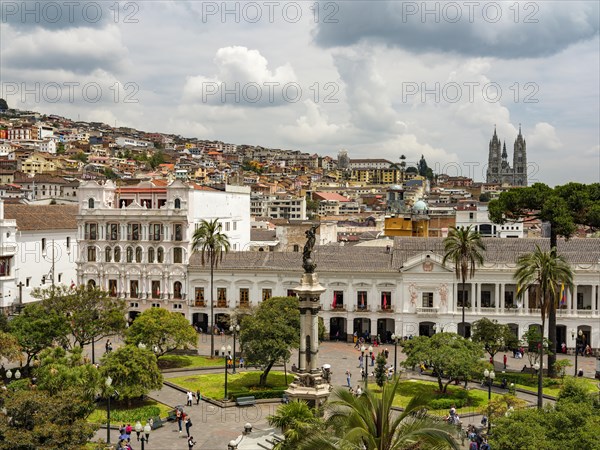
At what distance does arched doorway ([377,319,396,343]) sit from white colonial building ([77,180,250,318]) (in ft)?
56.3

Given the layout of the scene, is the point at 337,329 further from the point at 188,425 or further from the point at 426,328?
the point at 188,425

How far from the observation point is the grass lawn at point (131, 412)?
36719mm

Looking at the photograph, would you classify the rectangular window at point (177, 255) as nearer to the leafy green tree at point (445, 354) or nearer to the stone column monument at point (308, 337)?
the leafy green tree at point (445, 354)

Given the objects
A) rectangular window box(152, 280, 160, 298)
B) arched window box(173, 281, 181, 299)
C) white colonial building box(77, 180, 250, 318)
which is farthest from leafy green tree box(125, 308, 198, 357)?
rectangular window box(152, 280, 160, 298)

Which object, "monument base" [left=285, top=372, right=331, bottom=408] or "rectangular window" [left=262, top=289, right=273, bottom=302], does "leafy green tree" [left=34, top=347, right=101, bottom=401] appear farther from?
"rectangular window" [left=262, top=289, right=273, bottom=302]

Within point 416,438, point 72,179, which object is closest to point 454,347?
point 416,438

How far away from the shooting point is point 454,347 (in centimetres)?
4097

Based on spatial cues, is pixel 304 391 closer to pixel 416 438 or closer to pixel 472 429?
pixel 472 429

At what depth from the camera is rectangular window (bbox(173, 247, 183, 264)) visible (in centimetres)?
6306

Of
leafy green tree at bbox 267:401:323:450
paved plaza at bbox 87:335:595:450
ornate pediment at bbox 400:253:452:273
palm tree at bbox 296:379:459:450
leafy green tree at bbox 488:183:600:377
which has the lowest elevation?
paved plaza at bbox 87:335:595:450

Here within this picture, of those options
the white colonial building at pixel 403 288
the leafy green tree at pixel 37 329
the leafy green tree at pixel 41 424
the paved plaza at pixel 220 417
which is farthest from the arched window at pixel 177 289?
the leafy green tree at pixel 41 424

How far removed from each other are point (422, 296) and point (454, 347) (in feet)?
54.6

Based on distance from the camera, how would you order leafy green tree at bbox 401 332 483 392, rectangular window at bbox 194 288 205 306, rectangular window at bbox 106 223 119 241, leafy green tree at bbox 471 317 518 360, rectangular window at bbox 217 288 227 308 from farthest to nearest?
rectangular window at bbox 106 223 119 241
rectangular window at bbox 194 288 205 306
rectangular window at bbox 217 288 227 308
leafy green tree at bbox 471 317 518 360
leafy green tree at bbox 401 332 483 392

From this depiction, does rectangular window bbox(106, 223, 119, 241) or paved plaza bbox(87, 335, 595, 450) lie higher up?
rectangular window bbox(106, 223, 119, 241)
